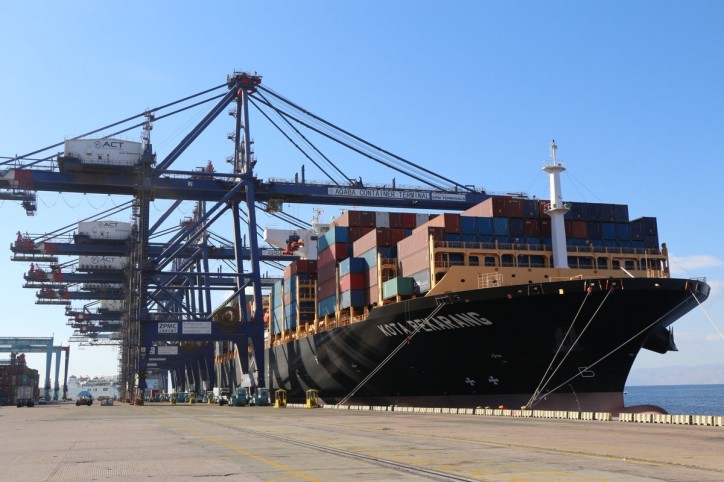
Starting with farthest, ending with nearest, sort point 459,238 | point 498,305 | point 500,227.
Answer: point 500,227, point 459,238, point 498,305

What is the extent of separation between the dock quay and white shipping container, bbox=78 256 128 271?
6719cm

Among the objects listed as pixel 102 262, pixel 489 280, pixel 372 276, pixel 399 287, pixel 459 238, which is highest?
pixel 102 262

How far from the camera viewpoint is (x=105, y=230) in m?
78.4

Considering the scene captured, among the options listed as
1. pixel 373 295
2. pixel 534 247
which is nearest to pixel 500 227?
pixel 534 247

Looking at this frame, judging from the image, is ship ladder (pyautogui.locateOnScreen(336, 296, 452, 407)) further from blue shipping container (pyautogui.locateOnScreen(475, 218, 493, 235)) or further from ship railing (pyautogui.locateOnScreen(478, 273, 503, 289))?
blue shipping container (pyautogui.locateOnScreen(475, 218, 493, 235))

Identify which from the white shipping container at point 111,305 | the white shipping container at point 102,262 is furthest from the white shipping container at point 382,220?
the white shipping container at point 111,305

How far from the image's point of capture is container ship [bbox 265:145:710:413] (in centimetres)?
3131

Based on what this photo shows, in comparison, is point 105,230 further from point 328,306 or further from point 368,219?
point 368,219

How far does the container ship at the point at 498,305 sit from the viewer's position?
31.3 meters

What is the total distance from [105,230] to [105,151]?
2599 cm

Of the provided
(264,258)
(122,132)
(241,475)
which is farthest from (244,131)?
(241,475)

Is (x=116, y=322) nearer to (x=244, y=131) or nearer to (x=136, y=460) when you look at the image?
(x=244, y=131)

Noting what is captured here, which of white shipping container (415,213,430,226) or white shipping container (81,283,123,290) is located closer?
white shipping container (415,213,430,226)

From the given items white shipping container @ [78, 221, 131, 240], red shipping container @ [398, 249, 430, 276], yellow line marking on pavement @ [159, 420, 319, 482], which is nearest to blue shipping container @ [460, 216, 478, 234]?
red shipping container @ [398, 249, 430, 276]
